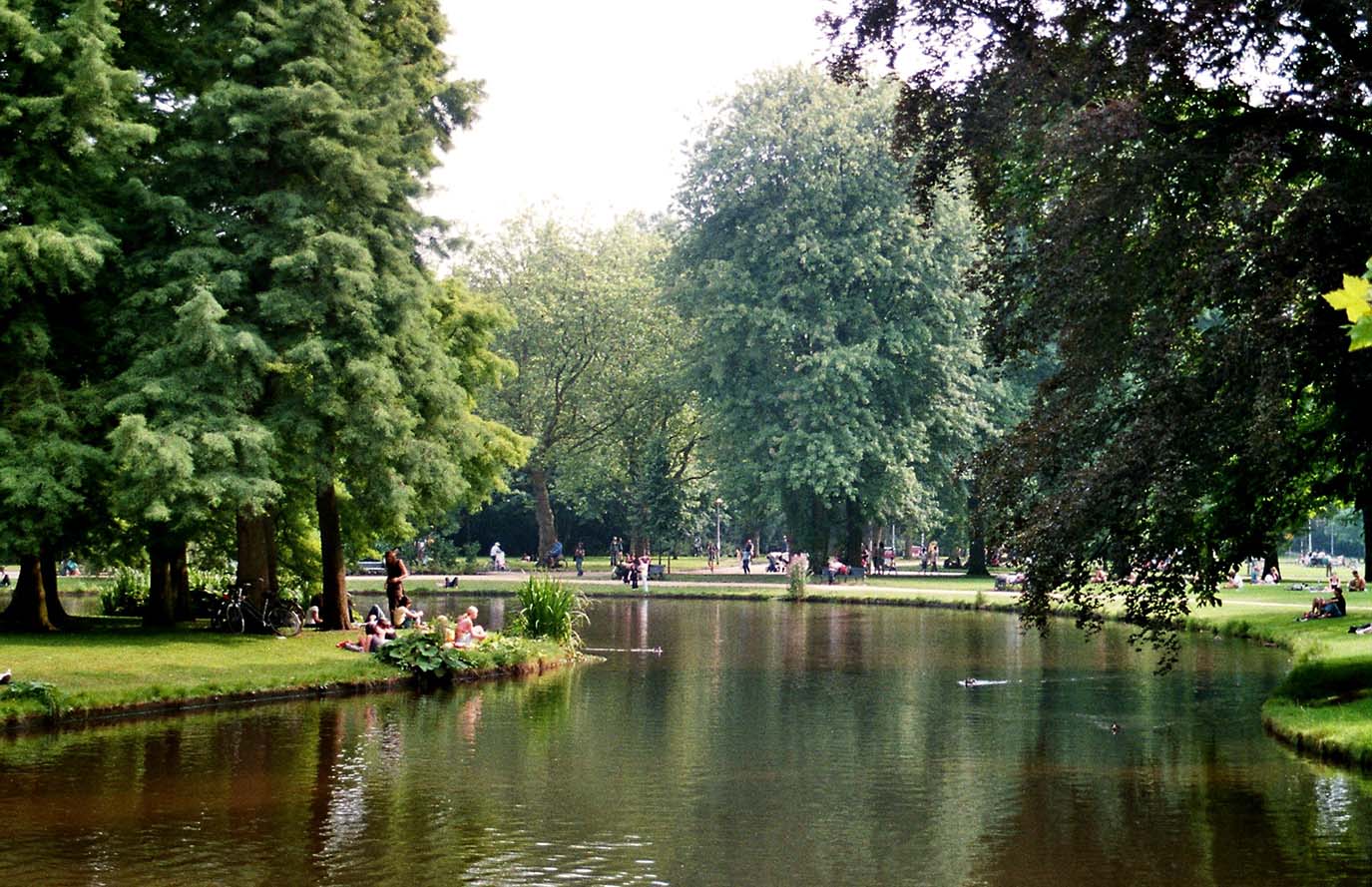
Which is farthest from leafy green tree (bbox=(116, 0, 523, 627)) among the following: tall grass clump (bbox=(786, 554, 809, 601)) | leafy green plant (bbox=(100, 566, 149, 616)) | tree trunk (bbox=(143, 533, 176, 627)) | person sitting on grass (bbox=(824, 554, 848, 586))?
person sitting on grass (bbox=(824, 554, 848, 586))

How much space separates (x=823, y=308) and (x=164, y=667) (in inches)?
1453

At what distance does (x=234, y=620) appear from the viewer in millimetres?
30281

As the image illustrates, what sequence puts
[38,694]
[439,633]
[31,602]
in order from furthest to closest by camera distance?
1. [31,602]
2. [439,633]
3. [38,694]

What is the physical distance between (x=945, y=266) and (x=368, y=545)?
29559 millimetres

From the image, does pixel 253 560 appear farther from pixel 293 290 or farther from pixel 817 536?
pixel 817 536

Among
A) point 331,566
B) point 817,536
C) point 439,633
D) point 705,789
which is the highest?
point 817,536

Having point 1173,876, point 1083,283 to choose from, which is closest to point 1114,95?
point 1083,283

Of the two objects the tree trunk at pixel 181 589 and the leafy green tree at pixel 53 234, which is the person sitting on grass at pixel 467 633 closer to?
the leafy green tree at pixel 53 234

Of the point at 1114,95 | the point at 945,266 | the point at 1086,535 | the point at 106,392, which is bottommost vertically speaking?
the point at 1086,535

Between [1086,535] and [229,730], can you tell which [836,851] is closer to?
[1086,535]

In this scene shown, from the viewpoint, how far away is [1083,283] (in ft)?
62.3

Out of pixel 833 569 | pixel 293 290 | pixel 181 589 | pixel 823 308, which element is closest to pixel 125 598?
pixel 181 589

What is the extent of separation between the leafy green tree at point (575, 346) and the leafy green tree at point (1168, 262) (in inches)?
1990

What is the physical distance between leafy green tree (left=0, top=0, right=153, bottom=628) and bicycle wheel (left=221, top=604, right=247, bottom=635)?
321cm
